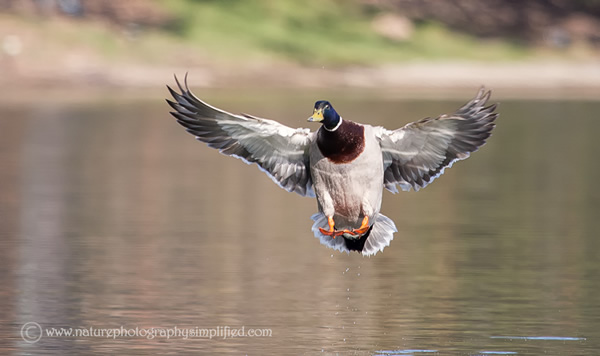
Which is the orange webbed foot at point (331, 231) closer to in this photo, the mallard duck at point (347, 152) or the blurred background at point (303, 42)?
the mallard duck at point (347, 152)

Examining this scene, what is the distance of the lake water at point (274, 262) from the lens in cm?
1220

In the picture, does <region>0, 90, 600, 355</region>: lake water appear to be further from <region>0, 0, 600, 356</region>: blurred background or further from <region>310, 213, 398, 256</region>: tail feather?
<region>310, 213, 398, 256</region>: tail feather

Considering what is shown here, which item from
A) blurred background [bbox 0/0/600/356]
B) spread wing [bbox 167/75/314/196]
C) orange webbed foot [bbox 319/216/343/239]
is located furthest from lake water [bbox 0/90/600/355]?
spread wing [bbox 167/75/314/196]

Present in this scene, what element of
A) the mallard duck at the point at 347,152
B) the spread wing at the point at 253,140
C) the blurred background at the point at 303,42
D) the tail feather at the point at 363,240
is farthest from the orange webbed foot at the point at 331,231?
the blurred background at the point at 303,42

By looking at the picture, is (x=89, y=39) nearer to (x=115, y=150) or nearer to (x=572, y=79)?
(x=572, y=79)

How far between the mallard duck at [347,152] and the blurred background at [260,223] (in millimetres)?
951

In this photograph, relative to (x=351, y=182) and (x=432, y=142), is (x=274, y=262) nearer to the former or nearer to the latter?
(x=432, y=142)

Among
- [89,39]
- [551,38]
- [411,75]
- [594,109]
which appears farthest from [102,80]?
[551,38]

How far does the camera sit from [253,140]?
12391 mm

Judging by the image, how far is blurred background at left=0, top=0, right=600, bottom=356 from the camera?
12.7m

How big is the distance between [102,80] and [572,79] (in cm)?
1980

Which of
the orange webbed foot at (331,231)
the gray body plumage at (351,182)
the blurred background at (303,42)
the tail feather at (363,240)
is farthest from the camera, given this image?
the blurred background at (303,42)

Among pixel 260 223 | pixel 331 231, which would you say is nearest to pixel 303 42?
pixel 260 223

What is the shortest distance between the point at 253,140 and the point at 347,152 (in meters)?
0.97
